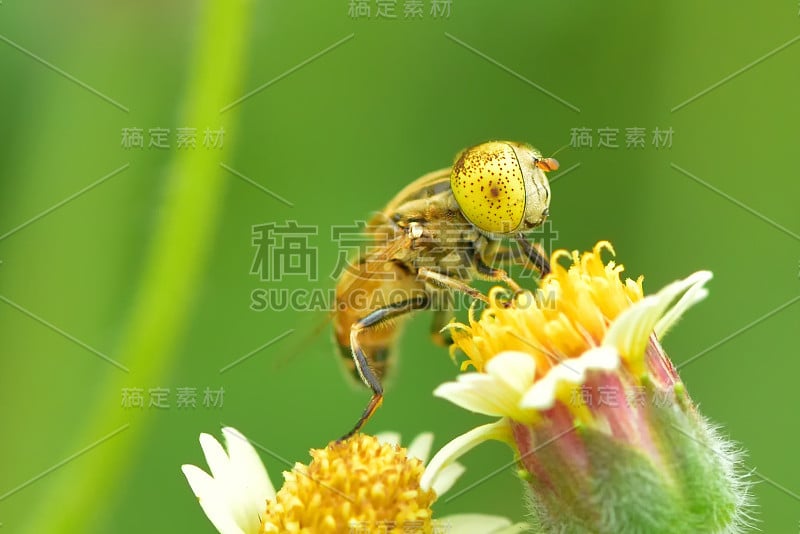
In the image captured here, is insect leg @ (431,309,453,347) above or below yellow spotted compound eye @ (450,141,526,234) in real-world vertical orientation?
below

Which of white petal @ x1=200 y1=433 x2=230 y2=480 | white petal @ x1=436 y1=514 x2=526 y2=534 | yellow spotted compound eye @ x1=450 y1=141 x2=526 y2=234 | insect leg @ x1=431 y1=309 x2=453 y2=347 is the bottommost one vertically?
white petal @ x1=436 y1=514 x2=526 y2=534

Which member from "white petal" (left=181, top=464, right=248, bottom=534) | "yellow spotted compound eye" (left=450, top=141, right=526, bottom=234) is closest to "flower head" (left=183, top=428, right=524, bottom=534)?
"white petal" (left=181, top=464, right=248, bottom=534)

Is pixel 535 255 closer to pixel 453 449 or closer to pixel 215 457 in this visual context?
pixel 453 449

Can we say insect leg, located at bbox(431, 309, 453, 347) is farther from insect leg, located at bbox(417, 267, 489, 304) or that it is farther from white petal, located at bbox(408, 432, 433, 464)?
white petal, located at bbox(408, 432, 433, 464)

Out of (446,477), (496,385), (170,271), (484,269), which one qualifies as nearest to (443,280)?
(484,269)

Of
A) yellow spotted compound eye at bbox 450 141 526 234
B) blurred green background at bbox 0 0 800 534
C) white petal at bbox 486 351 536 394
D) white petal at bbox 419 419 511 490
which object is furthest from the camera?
blurred green background at bbox 0 0 800 534

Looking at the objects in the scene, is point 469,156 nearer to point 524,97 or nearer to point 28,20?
point 524,97
